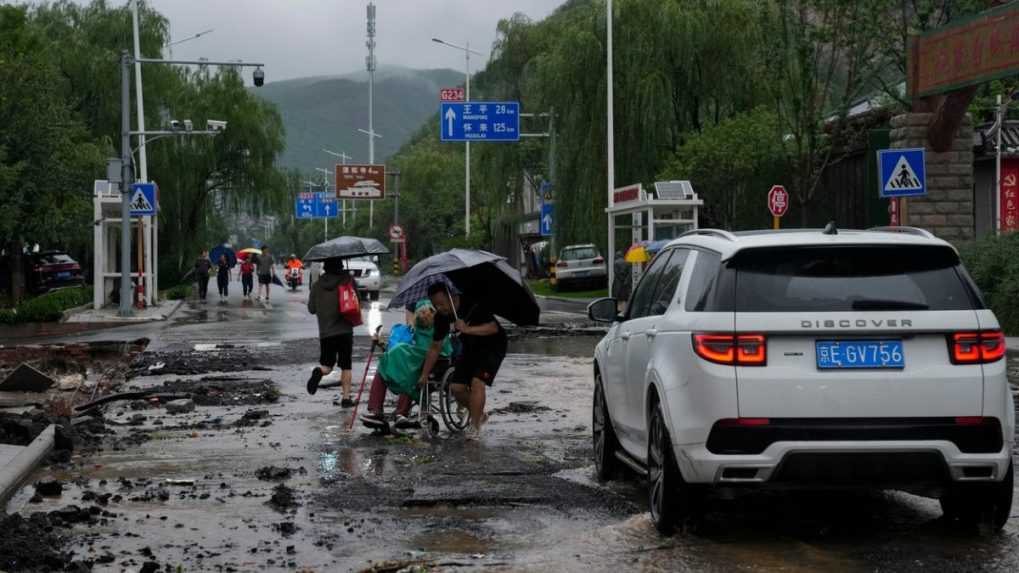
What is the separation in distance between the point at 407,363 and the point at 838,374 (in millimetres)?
6031

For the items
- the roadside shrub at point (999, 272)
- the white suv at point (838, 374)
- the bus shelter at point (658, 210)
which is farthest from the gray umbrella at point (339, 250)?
the bus shelter at point (658, 210)

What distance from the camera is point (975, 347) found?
275 inches

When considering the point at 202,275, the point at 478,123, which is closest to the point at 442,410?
the point at 202,275

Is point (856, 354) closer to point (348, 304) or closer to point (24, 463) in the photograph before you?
point (24, 463)

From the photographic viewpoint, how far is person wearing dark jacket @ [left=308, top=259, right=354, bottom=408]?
15227 millimetres

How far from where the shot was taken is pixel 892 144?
27281 millimetres

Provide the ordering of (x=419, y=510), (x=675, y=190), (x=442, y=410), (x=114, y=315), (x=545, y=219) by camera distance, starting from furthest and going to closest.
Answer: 1. (x=545, y=219)
2. (x=675, y=190)
3. (x=114, y=315)
4. (x=442, y=410)
5. (x=419, y=510)

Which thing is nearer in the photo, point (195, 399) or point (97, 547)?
point (97, 547)

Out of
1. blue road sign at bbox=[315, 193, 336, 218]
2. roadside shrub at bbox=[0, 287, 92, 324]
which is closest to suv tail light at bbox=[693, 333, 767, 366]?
roadside shrub at bbox=[0, 287, 92, 324]

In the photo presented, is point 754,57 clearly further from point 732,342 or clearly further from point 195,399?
point 732,342

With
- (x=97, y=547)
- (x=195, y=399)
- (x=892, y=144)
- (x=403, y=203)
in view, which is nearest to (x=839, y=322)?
(x=97, y=547)

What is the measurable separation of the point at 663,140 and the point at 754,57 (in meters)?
3.87

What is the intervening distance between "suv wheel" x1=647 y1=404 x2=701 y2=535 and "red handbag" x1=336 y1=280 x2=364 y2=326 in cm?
789

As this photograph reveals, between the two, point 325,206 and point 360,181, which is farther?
point 325,206
